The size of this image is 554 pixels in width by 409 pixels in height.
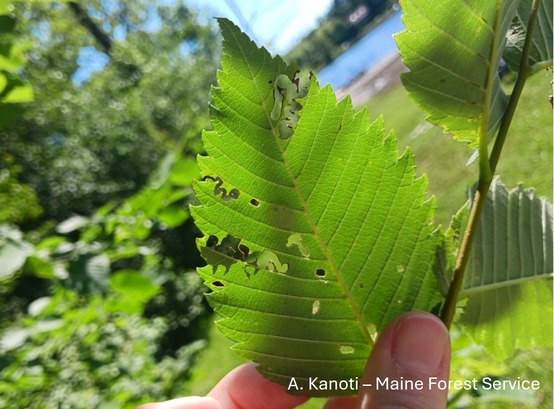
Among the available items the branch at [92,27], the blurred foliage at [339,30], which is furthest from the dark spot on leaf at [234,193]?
the branch at [92,27]

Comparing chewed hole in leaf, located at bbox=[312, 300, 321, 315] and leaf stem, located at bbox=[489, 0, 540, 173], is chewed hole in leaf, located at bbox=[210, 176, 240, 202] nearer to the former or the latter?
chewed hole in leaf, located at bbox=[312, 300, 321, 315]

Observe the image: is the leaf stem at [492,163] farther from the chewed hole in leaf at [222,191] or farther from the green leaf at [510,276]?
the chewed hole in leaf at [222,191]

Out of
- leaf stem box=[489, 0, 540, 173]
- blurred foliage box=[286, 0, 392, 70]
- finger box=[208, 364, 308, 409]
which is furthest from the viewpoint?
blurred foliage box=[286, 0, 392, 70]

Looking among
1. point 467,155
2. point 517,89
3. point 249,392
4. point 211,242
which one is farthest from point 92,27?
point 517,89

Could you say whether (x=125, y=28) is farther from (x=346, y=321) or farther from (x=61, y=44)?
(x=346, y=321)

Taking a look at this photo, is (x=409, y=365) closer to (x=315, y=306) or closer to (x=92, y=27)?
(x=315, y=306)

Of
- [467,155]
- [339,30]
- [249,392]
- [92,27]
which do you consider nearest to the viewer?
[249,392]

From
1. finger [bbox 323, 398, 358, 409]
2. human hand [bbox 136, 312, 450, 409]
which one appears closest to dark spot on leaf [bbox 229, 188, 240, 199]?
human hand [bbox 136, 312, 450, 409]
